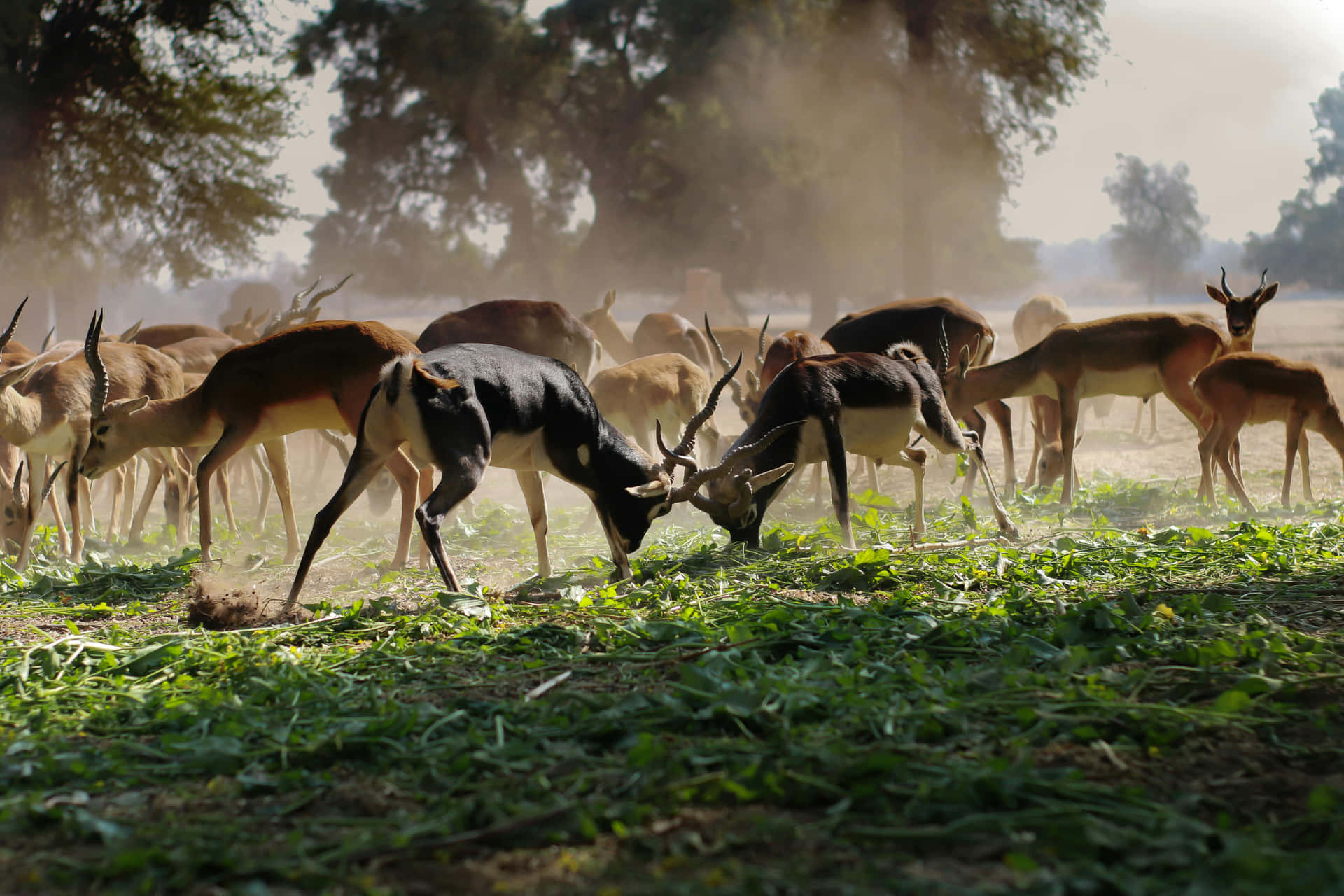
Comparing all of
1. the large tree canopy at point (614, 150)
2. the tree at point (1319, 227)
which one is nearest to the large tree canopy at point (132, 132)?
the large tree canopy at point (614, 150)

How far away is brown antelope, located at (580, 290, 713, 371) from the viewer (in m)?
14.0

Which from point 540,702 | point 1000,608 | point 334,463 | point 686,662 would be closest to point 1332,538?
point 1000,608

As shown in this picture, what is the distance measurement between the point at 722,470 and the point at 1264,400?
563cm

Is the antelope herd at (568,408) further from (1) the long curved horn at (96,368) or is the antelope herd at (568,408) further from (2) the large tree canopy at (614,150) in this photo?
(2) the large tree canopy at (614,150)

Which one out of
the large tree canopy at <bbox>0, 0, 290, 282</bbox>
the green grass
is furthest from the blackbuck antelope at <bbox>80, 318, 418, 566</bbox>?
the large tree canopy at <bbox>0, 0, 290, 282</bbox>

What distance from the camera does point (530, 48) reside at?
27.9m

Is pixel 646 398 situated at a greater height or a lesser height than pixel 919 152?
lesser

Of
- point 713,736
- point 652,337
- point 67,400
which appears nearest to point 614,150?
point 652,337

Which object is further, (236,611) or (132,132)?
(132,132)

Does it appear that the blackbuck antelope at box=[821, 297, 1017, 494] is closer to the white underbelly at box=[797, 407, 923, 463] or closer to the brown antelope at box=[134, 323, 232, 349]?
the white underbelly at box=[797, 407, 923, 463]

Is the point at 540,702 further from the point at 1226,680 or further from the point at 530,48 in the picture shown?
the point at 530,48

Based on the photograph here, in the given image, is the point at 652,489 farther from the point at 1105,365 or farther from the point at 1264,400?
the point at 1264,400

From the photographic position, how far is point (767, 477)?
21.0ft

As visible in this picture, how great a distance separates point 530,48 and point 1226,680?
27727 millimetres
